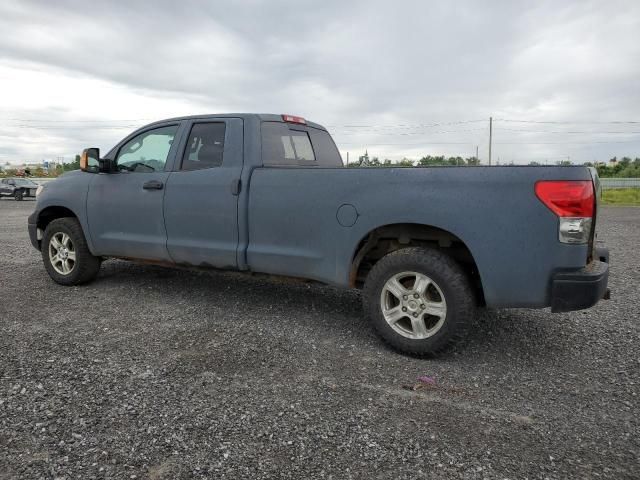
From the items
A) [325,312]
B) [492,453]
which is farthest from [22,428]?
[325,312]

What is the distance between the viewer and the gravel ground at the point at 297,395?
2.28 meters

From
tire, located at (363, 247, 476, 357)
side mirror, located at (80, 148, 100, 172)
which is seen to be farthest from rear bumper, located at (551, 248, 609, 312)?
side mirror, located at (80, 148, 100, 172)

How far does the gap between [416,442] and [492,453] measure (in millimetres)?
378

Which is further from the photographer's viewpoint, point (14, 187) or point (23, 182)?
point (23, 182)

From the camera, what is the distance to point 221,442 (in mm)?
2416

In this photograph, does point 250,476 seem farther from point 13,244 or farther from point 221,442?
point 13,244

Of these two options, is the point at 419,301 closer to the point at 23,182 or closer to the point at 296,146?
the point at 296,146

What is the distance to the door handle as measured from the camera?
476cm

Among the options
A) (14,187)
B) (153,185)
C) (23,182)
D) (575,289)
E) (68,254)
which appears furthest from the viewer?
(23,182)

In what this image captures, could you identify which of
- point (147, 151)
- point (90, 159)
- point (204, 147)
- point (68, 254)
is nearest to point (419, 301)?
point (204, 147)

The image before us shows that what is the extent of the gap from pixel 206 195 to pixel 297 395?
2254 mm

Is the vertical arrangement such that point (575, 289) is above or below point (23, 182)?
below

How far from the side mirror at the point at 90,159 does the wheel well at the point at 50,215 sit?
2.24 ft

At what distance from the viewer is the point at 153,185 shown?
189 inches
